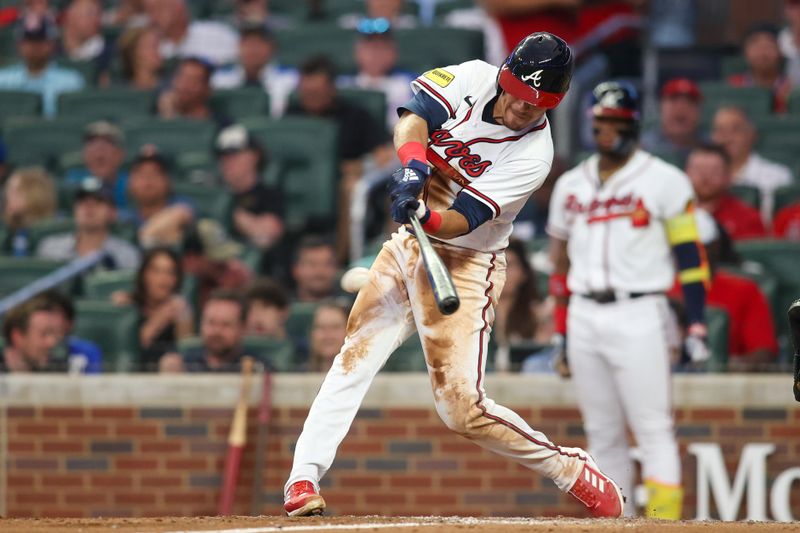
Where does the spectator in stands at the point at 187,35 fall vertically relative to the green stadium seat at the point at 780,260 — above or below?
above

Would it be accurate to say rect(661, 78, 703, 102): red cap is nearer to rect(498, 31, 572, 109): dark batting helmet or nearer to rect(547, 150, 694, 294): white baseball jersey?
rect(547, 150, 694, 294): white baseball jersey

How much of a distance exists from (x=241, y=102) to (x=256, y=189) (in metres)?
1.42

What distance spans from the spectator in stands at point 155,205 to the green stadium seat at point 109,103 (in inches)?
53.8

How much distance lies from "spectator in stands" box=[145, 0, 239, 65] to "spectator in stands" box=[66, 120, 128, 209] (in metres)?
1.72

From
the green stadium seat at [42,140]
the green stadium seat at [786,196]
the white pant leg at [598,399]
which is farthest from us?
the green stadium seat at [42,140]

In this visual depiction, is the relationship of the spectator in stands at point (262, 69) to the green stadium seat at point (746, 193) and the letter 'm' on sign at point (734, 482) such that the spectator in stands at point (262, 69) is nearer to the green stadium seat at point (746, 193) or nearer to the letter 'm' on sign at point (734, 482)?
the green stadium seat at point (746, 193)

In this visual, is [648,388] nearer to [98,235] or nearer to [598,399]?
[598,399]

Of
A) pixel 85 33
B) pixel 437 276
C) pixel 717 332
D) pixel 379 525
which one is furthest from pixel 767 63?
pixel 379 525

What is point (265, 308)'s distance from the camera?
7.52 m

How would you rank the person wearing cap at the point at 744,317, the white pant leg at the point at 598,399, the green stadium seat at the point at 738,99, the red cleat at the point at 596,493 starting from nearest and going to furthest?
the red cleat at the point at 596,493 < the white pant leg at the point at 598,399 < the person wearing cap at the point at 744,317 < the green stadium seat at the point at 738,99

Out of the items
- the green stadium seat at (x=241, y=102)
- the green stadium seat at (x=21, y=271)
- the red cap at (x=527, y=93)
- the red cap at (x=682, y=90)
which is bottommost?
the green stadium seat at (x=21, y=271)

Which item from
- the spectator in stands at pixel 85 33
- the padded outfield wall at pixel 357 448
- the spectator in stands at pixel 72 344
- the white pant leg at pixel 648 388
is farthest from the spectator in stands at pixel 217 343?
the spectator in stands at pixel 85 33

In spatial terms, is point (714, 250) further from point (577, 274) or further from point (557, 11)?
point (557, 11)

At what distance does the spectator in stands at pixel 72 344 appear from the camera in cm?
726
